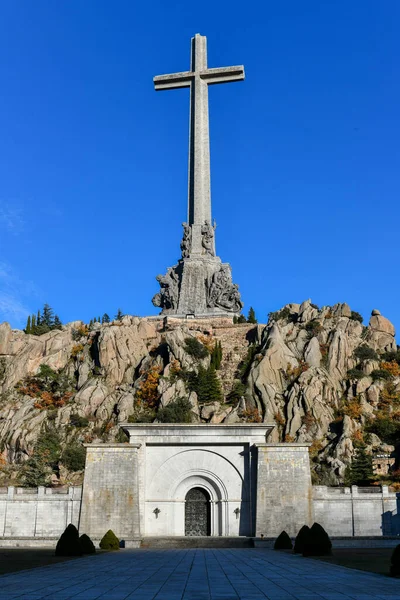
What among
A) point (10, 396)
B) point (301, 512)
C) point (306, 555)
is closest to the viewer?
point (306, 555)

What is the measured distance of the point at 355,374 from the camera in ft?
182

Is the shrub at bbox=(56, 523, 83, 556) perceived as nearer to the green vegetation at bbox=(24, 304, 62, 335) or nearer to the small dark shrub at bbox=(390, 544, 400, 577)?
the small dark shrub at bbox=(390, 544, 400, 577)

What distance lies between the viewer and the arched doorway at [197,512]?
31125 millimetres

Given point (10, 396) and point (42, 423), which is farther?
point (10, 396)

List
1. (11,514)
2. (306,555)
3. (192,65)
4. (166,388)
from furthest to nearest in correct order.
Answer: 1. (192,65)
2. (166,388)
3. (11,514)
4. (306,555)

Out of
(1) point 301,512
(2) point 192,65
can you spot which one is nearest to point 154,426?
(1) point 301,512

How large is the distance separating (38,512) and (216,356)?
29115 millimetres

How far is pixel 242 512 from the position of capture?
1206 inches

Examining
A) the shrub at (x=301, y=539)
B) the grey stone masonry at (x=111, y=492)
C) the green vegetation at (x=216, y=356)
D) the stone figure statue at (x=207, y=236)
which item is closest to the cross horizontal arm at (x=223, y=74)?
the stone figure statue at (x=207, y=236)

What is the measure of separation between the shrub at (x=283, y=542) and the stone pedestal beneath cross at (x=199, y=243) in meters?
39.9

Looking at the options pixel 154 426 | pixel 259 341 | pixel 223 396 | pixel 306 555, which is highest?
pixel 259 341

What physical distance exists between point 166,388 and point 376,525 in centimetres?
2571

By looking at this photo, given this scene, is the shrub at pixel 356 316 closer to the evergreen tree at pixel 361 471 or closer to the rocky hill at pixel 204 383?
the rocky hill at pixel 204 383

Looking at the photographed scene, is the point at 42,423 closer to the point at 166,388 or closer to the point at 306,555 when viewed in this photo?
the point at 166,388
